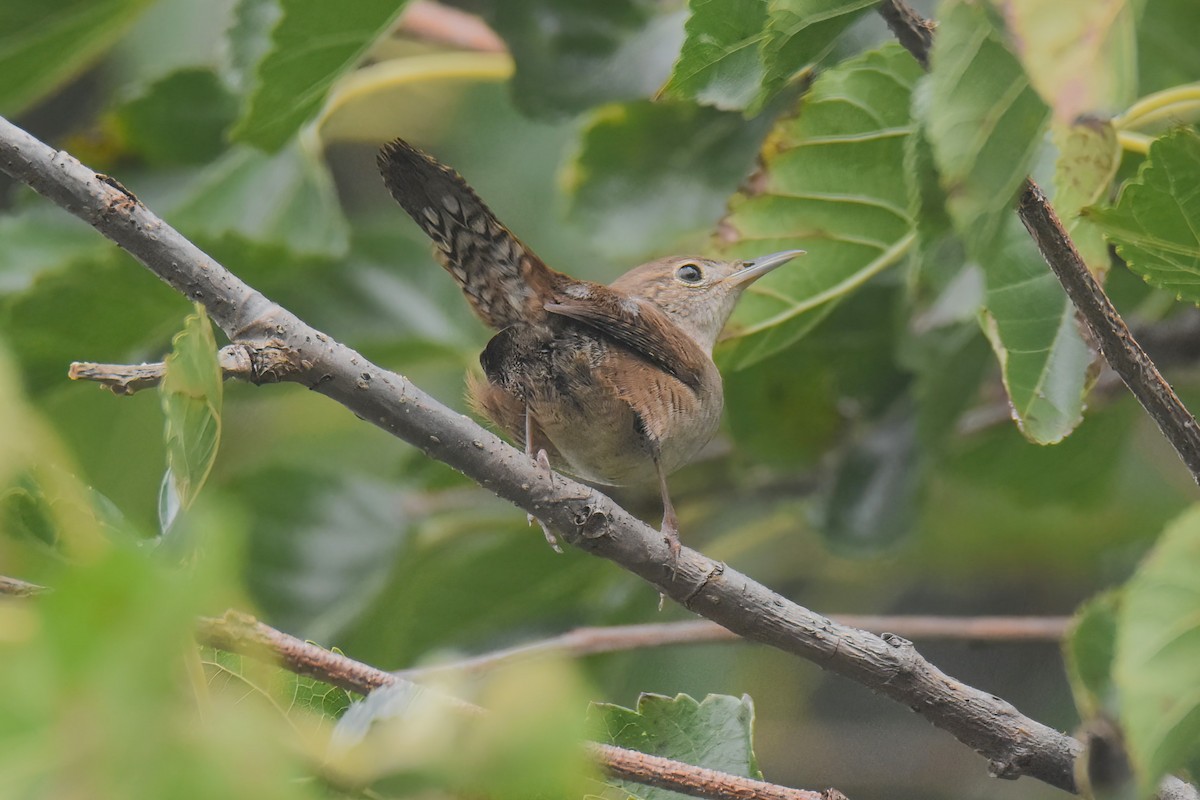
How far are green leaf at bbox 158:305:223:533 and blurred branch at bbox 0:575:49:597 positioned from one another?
180 mm

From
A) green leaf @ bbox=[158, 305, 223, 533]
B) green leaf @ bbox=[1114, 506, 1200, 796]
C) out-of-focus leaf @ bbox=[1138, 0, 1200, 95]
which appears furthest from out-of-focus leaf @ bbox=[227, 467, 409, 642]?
green leaf @ bbox=[1114, 506, 1200, 796]

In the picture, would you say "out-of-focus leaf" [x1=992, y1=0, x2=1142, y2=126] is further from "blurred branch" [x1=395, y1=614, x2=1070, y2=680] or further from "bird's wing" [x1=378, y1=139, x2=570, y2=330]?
"bird's wing" [x1=378, y1=139, x2=570, y2=330]

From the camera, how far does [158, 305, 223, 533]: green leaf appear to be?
133cm

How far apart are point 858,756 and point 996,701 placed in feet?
7.47

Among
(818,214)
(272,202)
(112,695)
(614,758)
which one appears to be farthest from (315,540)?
(112,695)

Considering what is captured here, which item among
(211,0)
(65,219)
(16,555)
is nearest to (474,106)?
(211,0)

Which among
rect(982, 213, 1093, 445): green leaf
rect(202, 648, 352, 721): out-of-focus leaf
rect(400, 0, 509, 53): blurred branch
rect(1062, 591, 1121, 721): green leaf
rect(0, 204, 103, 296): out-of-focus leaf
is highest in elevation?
A: rect(982, 213, 1093, 445): green leaf

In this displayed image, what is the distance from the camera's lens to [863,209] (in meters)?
2.42

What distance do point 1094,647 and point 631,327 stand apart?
3.73 feet

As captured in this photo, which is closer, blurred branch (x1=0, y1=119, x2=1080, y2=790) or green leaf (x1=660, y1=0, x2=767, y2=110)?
blurred branch (x1=0, y1=119, x2=1080, y2=790)

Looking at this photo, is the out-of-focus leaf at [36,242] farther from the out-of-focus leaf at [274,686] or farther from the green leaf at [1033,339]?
the green leaf at [1033,339]

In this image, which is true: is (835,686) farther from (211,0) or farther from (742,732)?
(211,0)

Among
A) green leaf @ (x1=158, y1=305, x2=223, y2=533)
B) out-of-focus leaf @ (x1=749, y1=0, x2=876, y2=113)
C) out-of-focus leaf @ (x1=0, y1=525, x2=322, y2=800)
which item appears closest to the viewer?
out-of-focus leaf @ (x1=0, y1=525, x2=322, y2=800)

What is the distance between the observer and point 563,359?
2508 mm
